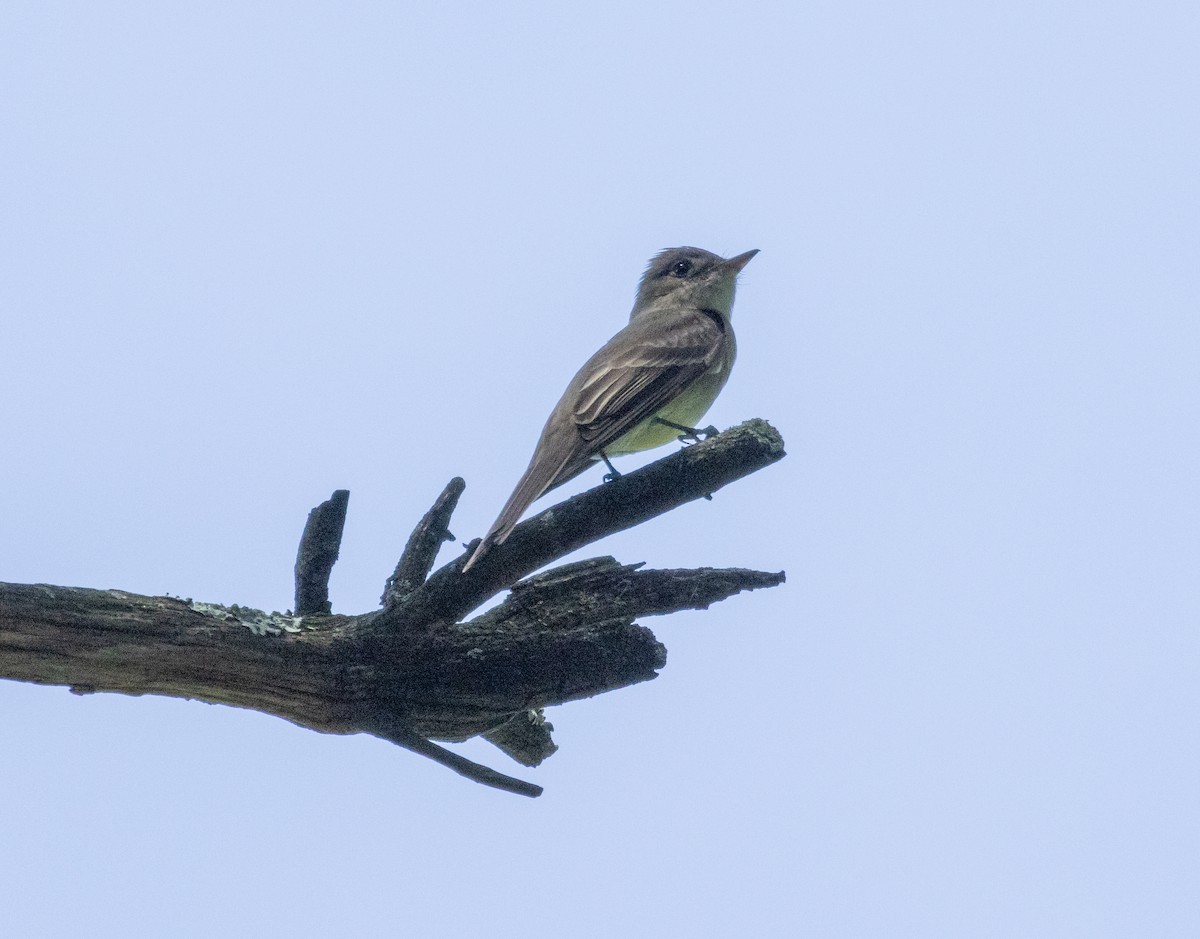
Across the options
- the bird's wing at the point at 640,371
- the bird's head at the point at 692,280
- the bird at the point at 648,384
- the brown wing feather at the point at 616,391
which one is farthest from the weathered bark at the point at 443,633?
the bird's head at the point at 692,280

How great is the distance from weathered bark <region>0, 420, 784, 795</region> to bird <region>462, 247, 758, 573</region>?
334 millimetres

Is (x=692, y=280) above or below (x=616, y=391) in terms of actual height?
above

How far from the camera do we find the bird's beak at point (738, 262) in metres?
11.1

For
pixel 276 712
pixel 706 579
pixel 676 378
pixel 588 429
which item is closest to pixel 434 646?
pixel 276 712

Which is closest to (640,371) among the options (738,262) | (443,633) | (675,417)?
(675,417)

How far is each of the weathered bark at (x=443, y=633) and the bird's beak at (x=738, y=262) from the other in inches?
200

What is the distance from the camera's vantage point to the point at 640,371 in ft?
29.0

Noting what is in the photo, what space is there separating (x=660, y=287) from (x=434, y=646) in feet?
20.8

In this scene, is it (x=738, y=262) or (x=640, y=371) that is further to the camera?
(x=738, y=262)

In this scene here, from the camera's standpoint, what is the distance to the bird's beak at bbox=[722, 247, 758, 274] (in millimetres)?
11102

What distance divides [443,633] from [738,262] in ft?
19.9

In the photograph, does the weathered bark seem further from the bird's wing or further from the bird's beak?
the bird's beak

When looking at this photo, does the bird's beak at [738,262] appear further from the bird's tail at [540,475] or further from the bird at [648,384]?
the bird's tail at [540,475]

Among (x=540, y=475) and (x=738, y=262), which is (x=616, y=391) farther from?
(x=738, y=262)
